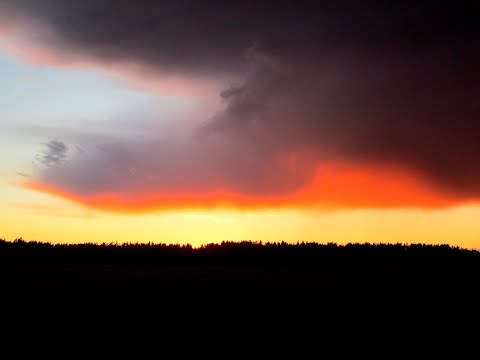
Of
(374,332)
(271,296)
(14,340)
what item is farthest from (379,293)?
(14,340)

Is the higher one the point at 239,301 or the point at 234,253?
the point at 234,253

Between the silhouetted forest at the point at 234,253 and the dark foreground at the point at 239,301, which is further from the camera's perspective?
the silhouetted forest at the point at 234,253

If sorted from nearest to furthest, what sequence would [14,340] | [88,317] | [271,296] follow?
[14,340] < [88,317] < [271,296]

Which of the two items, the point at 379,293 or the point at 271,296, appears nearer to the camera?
the point at 271,296

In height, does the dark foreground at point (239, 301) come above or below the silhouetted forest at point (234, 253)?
below

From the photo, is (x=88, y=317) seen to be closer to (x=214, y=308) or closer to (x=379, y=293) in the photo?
(x=214, y=308)

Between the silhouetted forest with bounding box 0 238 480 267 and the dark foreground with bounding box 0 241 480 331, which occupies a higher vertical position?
the silhouetted forest with bounding box 0 238 480 267

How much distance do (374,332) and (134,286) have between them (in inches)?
530

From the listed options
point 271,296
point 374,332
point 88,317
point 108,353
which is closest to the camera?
point 108,353

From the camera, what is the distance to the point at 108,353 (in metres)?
12.0

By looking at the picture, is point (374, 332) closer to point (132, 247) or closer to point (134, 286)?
point (134, 286)

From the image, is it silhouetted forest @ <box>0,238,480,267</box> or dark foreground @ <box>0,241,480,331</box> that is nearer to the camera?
dark foreground @ <box>0,241,480,331</box>

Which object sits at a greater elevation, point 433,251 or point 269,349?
point 433,251

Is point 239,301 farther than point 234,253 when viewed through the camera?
No
